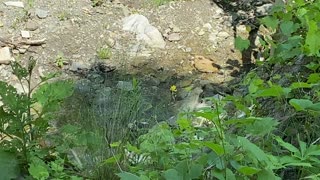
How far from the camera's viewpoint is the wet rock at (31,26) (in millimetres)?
5438

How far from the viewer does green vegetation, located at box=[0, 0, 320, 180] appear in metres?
1.67

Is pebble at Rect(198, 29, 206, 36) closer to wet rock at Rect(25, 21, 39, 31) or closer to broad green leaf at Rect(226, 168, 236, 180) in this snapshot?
wet rock at Rect(25, 21, 39, 31)

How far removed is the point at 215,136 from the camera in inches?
76.1

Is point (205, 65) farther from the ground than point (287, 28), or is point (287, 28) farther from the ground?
point (287, 28)

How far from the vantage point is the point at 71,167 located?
7.84ft

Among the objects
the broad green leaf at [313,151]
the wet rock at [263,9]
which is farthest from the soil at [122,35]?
the broad green leaf at [313,151]

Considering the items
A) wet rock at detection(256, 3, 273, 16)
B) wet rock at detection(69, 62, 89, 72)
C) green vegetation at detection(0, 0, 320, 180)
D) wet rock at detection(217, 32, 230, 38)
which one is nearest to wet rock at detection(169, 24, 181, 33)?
wet rock at detection(217, 32, 230, 38)

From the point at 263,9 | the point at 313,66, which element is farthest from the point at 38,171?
the point at 263,9

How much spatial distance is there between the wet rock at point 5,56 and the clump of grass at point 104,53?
773 mm

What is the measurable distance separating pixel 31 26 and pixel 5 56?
20.8 inches

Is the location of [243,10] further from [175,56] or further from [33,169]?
[33,169]

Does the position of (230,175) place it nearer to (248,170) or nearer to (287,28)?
(248,170)

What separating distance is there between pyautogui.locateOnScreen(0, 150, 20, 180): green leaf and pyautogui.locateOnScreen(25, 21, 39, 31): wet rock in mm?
3497

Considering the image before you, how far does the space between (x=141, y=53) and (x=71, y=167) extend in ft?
10.2
